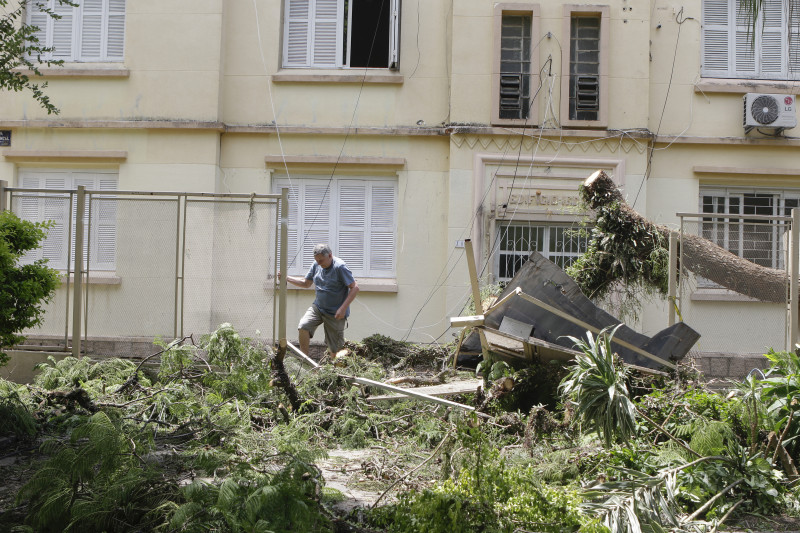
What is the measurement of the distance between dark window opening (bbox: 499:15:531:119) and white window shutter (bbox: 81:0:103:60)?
277 inches

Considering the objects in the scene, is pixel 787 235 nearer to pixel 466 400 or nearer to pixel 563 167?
pixel 563 167

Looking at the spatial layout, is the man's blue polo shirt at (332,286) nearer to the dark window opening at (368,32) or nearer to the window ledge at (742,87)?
the dark window opening at (368,32)

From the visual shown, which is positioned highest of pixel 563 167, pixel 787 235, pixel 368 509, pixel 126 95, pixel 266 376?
pixel 126 95

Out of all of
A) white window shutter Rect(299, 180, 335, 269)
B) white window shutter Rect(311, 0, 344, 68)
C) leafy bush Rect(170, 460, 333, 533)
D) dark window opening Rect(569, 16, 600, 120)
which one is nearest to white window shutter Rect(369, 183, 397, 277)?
white window shutter Rect(299, 180, 335, 269)

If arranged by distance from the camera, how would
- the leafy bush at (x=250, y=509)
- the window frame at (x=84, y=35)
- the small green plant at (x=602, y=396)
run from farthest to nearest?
the window frame at (x=84, y=35)
the small green plant at (x=602, y=396)
the leafy bush at (x=250, y=509)

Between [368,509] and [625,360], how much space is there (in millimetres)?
3965

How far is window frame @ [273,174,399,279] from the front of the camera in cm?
1337

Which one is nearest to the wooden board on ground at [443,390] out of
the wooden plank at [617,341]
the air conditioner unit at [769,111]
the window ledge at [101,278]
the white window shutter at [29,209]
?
the wooden plank at [617,341]

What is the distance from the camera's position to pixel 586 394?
17.2 ft

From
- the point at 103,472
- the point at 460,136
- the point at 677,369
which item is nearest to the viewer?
the point at 103,472

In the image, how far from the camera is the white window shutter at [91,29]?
44.4 ft

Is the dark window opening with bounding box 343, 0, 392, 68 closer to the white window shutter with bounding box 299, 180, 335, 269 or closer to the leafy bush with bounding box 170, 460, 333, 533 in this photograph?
the white window shutter with bounding box 299, 180, 335, 269

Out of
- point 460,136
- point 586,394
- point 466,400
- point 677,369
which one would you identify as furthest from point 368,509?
point 460,136

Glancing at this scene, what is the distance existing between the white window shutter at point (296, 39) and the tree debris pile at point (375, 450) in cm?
682
